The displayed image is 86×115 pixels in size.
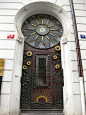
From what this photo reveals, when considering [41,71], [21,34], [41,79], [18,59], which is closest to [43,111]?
[41,79]

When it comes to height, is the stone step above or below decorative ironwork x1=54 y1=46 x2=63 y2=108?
below

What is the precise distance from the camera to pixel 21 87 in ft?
26.3

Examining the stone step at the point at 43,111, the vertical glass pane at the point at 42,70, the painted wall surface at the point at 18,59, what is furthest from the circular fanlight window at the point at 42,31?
the stone step at the point at 43,111

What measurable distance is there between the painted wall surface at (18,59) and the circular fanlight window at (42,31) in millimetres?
1031

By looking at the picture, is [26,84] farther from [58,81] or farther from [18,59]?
[58,81]

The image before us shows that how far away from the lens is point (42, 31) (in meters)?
9.29

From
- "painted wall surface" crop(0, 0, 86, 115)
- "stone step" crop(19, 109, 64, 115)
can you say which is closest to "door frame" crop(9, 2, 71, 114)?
"painted wall surface" crop(0, 0, 86, 115)

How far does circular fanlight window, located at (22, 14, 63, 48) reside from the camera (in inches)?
357

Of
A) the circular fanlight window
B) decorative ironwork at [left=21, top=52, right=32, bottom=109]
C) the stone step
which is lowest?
the stone step

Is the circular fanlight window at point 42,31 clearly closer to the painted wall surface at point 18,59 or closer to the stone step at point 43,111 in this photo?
the painted wall surface at point 18,59

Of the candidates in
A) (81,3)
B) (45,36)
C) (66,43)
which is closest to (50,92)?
(66,43)

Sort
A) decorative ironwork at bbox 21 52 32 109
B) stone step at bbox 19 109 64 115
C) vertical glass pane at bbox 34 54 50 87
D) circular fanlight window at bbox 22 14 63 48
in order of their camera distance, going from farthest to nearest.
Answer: circular fanlight window at bbox 22 14 63 48, vertical glass pane at bbox 34 54 50 87, decorative ironwork at bbox 21 52 32 109, stone step at bbox 19 109 64 115

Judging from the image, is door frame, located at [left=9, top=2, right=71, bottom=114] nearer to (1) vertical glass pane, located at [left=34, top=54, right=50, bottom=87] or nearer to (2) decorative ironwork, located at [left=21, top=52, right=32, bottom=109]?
(2) decorative ironwork, located at [left=21, top=52, right=32, bottom=109]

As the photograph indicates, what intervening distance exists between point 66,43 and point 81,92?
3361 millimetres
